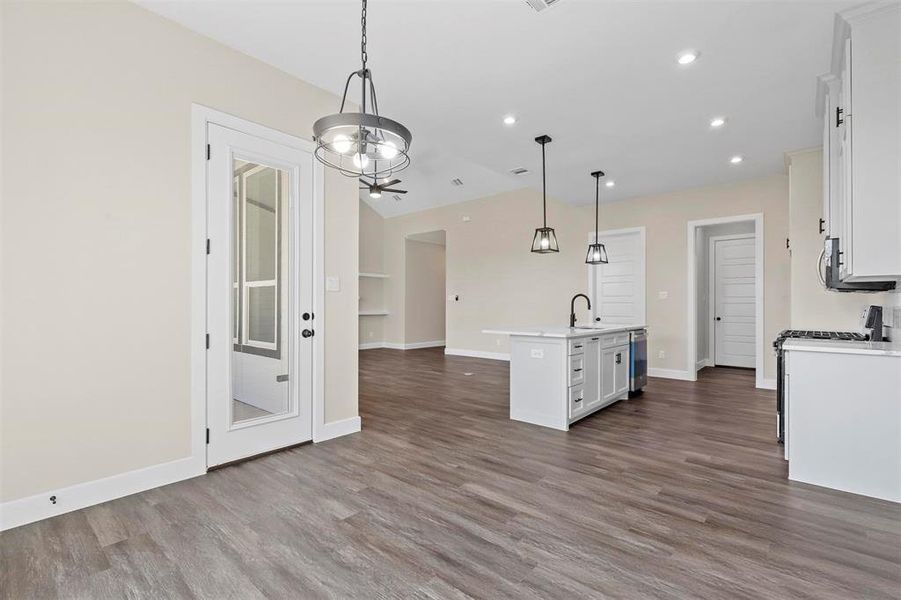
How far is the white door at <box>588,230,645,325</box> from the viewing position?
687 cm

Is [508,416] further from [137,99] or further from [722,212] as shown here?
[722,212]

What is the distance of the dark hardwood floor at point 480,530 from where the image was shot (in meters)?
1.76

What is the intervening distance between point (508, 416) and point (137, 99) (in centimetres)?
387

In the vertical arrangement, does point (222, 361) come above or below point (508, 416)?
above

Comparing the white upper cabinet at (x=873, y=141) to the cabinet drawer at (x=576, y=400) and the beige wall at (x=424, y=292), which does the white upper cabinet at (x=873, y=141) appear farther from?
the beige wall at (x=424, y=292)

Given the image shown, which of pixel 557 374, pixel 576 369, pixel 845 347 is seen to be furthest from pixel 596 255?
pixel 845 347

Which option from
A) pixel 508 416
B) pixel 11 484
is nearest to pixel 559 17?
pixel 508 416

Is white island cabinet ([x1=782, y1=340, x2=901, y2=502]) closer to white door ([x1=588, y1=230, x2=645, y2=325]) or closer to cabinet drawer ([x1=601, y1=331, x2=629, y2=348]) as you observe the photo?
cabinet drawer ([x1=601, y1=331, x2=629, y2=348])

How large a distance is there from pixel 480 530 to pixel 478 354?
6.70 m

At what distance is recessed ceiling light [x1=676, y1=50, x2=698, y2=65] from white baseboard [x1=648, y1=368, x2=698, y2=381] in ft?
15.4

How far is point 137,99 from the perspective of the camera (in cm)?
261

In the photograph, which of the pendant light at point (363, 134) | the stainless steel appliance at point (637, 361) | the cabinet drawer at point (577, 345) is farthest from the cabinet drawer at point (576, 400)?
the pendant light at point (363, 134)

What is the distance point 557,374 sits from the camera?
12.9 feet

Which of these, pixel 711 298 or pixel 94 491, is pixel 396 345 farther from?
pixel 94 491
